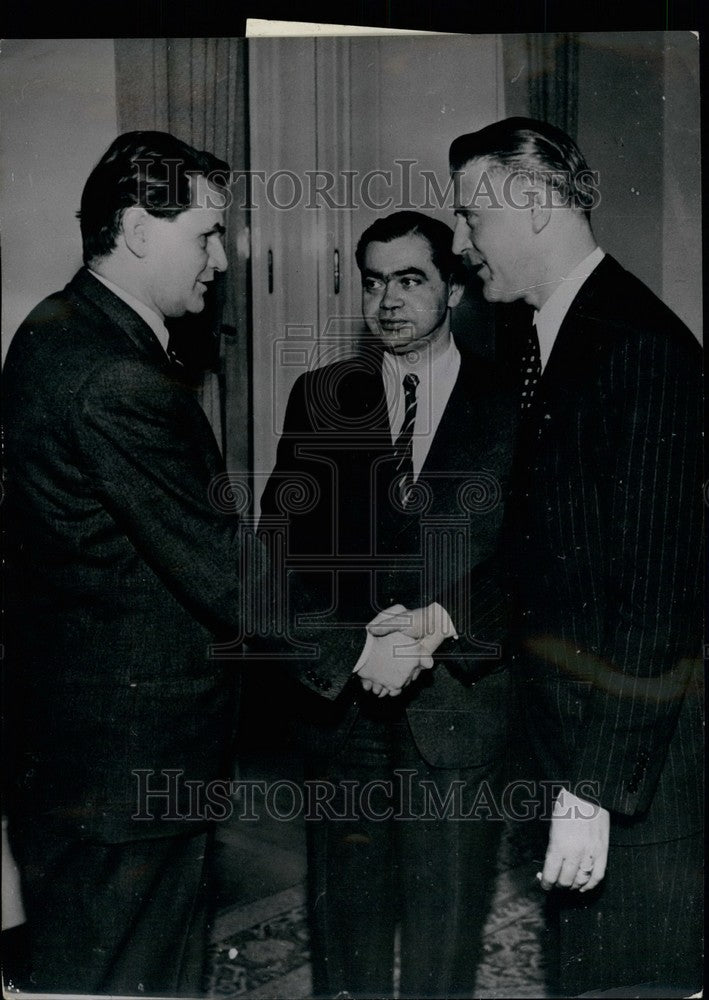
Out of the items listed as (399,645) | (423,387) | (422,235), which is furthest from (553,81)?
(399,645)

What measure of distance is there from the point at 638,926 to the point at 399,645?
776 millimetres

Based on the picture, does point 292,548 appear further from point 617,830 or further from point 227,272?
point 617,830

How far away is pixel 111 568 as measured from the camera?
215 centimetres

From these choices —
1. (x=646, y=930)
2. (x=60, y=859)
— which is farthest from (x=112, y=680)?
(x=646, y=930)

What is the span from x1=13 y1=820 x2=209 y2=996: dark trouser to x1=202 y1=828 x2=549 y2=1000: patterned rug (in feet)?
0.21

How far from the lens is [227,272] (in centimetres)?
217

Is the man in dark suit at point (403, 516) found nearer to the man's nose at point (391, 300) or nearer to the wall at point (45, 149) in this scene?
the man's nose at point (391, 300)

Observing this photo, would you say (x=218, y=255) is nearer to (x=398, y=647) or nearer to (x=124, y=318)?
(x=124, y=318)

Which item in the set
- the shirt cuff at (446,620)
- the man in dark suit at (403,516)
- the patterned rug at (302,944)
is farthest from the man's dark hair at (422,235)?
→ the patterned rug at (302,944)

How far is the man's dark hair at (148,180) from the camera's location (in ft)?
7.09

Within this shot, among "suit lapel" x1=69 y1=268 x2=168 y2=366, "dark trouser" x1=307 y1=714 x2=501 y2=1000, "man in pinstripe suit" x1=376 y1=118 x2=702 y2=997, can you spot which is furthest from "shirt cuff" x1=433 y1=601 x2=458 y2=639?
"suit lapel" x1=69 y1=268 x2=168 y2=366

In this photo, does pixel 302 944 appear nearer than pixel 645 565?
No

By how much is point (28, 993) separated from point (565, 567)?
147 centimetres

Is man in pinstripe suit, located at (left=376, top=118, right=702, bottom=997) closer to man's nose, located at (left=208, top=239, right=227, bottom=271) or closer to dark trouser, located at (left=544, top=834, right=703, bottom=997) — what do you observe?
dark trouser, located at (left=544, top=834, right=703, bottom=997)
